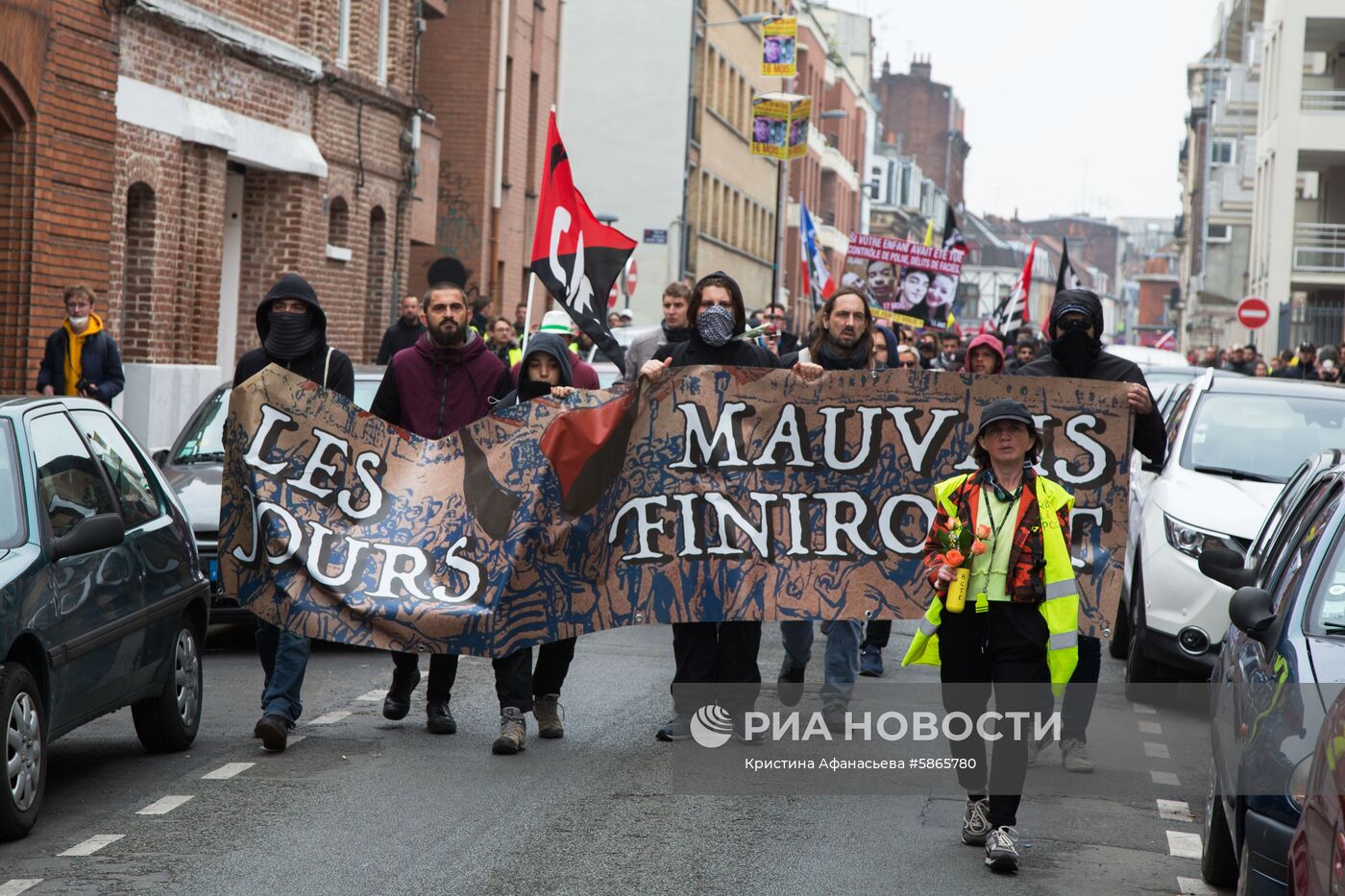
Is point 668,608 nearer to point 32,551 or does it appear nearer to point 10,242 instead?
point 32,551

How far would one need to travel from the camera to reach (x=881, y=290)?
1136 inches

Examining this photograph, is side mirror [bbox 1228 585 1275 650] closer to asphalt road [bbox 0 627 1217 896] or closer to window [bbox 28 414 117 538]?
asphalt road [bbox 0 627 1217 896]

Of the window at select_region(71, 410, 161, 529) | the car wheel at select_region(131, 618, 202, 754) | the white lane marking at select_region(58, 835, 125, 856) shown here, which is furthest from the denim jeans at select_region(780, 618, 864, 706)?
the white lane marking at select_region(58, 835, 125, 856)

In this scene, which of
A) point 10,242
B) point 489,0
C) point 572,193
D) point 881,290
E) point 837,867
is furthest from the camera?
point 489,0

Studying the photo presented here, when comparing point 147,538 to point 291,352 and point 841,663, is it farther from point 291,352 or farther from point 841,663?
point 841,663

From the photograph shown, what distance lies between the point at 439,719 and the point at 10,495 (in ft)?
8.21

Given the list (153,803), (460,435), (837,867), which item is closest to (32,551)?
(153,803)

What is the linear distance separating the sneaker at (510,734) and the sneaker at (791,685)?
5.39 ft

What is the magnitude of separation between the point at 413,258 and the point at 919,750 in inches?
1086

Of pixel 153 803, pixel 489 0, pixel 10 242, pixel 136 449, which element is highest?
pixel 489 0

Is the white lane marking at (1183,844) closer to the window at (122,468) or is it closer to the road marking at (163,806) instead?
the road marking at (163,806)

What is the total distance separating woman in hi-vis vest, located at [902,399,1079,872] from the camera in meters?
6.89

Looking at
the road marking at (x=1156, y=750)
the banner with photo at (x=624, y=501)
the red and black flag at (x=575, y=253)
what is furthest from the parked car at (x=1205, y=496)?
the red and black flag at (x=575, y=253)

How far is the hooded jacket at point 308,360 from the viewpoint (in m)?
9.34
